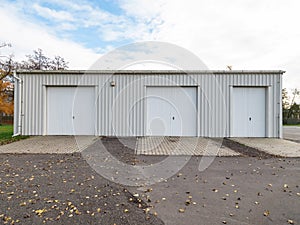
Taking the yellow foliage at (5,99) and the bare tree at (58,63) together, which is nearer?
the yellow foliage at (5,99)

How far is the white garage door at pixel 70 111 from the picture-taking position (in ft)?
35.1

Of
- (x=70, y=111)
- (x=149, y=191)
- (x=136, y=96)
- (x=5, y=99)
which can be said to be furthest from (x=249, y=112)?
(x=5, y=99)

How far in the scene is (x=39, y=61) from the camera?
26.6 meters

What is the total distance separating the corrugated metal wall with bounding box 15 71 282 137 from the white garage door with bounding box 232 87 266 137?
0.28m

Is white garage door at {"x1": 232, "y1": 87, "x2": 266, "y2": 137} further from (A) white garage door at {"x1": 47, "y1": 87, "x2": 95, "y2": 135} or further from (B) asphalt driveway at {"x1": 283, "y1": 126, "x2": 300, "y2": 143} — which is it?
(A) white garage door at {"x1": 47, "y1": 87, "x2": 95, "y2": 135}

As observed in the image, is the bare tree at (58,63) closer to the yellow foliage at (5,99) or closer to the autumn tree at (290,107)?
the yellow foliage at (5,99)

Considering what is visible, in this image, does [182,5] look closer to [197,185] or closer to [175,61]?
[175,61]

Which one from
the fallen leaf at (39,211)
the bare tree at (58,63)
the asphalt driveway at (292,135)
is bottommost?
the fallen leaf at (39,211)

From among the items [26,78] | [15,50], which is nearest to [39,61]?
[15,50]

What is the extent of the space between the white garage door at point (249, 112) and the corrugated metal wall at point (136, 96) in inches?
10.9

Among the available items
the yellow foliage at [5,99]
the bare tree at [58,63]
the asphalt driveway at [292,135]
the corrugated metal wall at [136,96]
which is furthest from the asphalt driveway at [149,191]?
the bare tree at [58,63]

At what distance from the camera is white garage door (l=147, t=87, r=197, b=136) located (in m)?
10.7

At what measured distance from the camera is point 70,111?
1078 cm

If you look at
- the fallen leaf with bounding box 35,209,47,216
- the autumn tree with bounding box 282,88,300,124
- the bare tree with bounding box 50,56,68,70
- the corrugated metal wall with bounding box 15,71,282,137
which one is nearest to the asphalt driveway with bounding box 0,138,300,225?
the fallen leaf with bounding box 35,209,47,216
